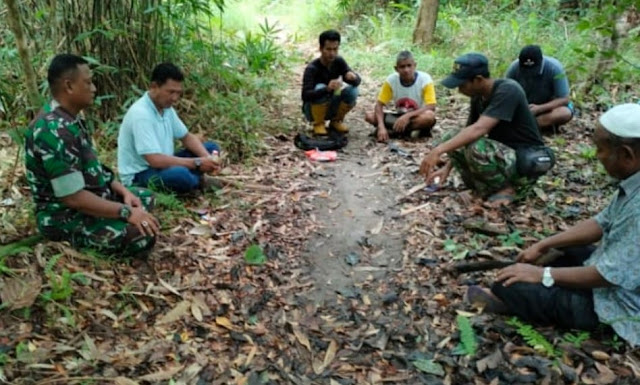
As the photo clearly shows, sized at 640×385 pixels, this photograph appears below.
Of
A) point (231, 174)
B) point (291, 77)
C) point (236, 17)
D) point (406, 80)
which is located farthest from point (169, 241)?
point (236, 17)

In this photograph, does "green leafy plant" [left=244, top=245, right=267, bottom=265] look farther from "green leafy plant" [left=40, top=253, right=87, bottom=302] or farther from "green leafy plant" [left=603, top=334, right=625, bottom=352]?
"green leafy plant" [left=603, top=334, right=625, bottom=352]

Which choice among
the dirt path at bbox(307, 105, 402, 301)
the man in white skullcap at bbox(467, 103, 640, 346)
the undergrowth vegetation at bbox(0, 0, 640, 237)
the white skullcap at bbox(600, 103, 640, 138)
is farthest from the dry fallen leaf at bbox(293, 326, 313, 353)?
the undergrowth vegetation at bbox(0, 0, 640, 237)

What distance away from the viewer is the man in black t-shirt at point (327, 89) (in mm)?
5879

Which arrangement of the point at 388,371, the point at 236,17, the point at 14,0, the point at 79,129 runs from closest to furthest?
the point at 388,371, the point at 79,129, the point at 14,0, the point at 236,17

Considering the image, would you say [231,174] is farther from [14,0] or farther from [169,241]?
[14,0]

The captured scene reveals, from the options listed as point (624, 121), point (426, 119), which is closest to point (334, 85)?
point (426, 119)

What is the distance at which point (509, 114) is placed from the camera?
4.00m

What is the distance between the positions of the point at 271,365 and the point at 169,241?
54.1 inches

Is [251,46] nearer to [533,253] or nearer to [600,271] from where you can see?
[533,253]

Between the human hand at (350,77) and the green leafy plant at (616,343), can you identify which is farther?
the human hand at (350,77)

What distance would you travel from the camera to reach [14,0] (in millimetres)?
3203

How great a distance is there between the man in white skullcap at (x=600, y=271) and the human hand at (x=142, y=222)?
199cm

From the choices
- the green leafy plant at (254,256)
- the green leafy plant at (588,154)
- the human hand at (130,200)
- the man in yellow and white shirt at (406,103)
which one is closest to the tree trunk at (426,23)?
the man in yellow and white shirt at (406,103)

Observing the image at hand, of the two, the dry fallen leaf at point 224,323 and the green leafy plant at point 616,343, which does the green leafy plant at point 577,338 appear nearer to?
the green leafy plant at point 616,343
